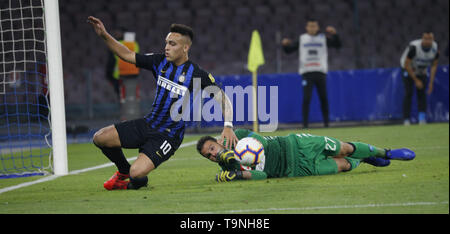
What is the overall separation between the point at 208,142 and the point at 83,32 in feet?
48.5

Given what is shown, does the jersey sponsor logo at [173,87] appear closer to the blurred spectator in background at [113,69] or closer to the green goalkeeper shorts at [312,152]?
the green goalkeeper shorts at [312,152]

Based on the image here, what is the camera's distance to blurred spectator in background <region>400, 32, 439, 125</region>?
1255 cm

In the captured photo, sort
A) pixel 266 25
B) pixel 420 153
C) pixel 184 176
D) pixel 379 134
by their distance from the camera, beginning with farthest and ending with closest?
pixel 266 25, pixel 379 134, pixel 420 153, pixel 184 176

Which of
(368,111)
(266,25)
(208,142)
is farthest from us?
(266,25)

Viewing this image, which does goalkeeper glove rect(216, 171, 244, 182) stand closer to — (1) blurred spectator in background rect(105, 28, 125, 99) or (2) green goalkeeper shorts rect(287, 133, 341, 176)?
(2) green goalkeeper shorts rect(287, 133, 341, 176)

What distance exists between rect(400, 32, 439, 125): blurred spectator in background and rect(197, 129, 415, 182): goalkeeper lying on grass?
688 cm

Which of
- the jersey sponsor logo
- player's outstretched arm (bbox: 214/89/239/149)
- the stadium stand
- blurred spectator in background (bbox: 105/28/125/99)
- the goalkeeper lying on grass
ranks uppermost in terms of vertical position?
the stadium stand

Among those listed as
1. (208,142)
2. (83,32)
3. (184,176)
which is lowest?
(184,176)

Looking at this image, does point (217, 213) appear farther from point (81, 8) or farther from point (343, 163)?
point (81, 8)

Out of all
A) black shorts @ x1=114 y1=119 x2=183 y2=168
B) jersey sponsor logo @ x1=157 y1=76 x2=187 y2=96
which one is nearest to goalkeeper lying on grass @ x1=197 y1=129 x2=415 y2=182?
black shorts @ x1=114 y1=119 x2=183 y2=168

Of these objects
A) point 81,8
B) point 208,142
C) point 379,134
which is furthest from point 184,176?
point 81,8

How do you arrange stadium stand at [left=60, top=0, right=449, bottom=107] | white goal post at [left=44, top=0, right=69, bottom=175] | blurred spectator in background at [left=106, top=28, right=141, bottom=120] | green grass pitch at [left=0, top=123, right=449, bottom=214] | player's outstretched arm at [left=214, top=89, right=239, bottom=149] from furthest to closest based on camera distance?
stadium stand at [left=60, top=0, right=449, bottom=107]
blurred spectator in background at [left=106, top=28, right=141, bottom=120]
white goal post at [left=44, top=0, right=69, bottom=175]
player's outstretched arm at [left=214, top=89, right=239, bottom=149]
green grass pitch at [left=0, top=123, right=449, bottom=214]

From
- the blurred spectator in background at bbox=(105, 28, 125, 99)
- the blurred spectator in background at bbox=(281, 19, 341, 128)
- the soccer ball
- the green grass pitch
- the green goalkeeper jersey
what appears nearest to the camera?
the green grass pitch
